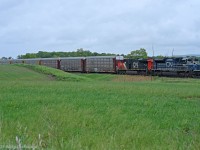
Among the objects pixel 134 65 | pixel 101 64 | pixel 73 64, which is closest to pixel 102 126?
pixel 134 65

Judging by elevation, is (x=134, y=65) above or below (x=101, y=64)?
below

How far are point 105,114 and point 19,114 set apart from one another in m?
2.90

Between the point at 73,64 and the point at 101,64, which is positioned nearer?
the point at 101,64

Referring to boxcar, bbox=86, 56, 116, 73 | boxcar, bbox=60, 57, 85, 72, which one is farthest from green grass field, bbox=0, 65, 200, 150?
boxcar, bbox=60, 57, 85, 72

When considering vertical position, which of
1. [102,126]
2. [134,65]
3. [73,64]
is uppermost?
[73,64]

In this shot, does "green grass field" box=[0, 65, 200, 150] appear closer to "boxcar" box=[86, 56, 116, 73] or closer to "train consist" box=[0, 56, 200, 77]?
"train consist" box=[0, 56, 200, 77]

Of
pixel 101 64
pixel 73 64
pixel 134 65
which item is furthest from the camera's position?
pixel 73 64

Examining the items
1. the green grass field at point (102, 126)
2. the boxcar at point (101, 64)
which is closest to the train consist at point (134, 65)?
the boxcar at point (101, 64)

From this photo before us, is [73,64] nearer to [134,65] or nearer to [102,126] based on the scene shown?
[134,65]

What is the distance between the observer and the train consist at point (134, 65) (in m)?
57.7

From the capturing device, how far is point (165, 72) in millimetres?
60625

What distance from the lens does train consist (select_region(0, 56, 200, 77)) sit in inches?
2273

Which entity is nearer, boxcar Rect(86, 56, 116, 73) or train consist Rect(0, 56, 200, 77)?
train consist Rect(0, 56, 200, 77)

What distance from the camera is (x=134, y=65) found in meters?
64.9
